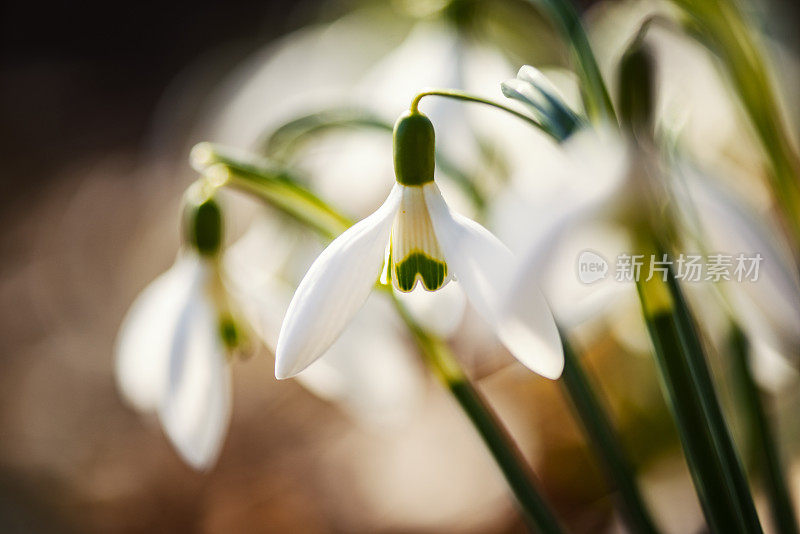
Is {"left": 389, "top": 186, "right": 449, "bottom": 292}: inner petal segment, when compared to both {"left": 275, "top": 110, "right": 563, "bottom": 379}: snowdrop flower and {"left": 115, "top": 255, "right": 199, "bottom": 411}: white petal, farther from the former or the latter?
{"left": 115, "top": 255, "right": 199, "bottom": 411}: white petal

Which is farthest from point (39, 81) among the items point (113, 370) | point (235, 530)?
point (235, 530)

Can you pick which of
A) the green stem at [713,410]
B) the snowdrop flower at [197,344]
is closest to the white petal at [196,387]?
the snowdrop flower at [197,344]

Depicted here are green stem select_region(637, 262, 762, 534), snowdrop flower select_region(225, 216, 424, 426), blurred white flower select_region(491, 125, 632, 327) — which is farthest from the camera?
snowdrop flower select_region(225, 216, 424, 426)

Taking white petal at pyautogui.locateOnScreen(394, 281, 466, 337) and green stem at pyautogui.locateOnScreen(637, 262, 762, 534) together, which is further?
white petal at pyautogui.locateOnScreen(394, 281, 466, 337)

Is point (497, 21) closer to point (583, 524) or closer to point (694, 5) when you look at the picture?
point (694, 5)

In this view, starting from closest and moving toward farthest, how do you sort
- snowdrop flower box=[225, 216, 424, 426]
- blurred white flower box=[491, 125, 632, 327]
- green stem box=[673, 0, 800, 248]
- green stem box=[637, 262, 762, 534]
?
blurred white flower box=[491, 125, 632, 327] < green stem box=[637, 262, 762, 534] < green stem box=[673, 0, 800, 248] < snowdrop flower box=[225, 216, 424, 426]

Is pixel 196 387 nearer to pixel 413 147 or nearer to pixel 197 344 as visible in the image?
pixel 197 344

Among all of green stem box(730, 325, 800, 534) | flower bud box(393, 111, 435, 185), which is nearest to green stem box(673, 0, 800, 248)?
green stem box(730, 325, 800, 534)

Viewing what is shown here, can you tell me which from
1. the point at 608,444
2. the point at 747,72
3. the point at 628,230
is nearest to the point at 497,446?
the point at 608,444

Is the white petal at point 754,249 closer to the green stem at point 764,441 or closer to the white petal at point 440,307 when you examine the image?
the green stem at point 764,441
